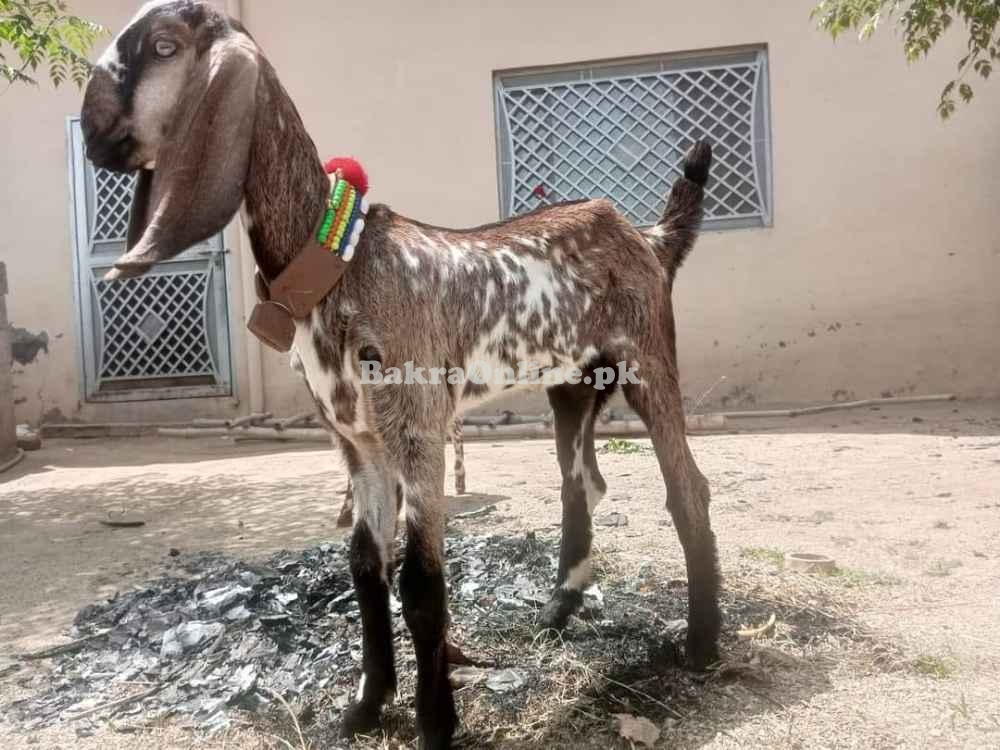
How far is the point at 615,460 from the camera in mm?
6117

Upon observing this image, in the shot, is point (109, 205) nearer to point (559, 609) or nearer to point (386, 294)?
point (559, 609)

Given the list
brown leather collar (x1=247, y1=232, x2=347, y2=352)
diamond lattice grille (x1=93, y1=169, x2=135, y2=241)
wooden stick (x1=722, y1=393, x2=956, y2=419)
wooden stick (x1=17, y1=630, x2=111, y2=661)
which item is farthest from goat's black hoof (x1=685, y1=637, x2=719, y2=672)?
diamond lattice grille (x1=93, y1=169, x2=135, y2=241)

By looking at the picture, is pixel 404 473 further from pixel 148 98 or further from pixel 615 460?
pixel 615 460

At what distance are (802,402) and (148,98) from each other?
275 inches

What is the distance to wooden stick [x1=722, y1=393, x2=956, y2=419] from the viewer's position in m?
7.47

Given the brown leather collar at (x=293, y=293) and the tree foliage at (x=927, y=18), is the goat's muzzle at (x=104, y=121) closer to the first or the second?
the brown leather collar at (x=293, y=293)

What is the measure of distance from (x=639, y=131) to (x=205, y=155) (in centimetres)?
649

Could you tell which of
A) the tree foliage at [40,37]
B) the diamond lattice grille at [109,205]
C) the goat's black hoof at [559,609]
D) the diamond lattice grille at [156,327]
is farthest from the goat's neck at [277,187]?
the diamond lattice grille at [109,205]

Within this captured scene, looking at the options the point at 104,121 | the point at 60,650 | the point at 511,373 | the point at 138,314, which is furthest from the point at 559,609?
the point at 138,314

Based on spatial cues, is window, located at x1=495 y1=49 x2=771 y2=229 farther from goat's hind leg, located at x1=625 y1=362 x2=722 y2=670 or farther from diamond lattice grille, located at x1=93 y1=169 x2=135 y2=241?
goat's hind leg, located at x1=625 y1=362 x2=722 y2=670

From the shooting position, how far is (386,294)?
227cm

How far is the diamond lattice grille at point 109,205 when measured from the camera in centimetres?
881

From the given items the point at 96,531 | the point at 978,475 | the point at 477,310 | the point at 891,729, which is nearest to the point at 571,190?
the point at 978,475

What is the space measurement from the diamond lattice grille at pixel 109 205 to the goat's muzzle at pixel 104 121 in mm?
7341
